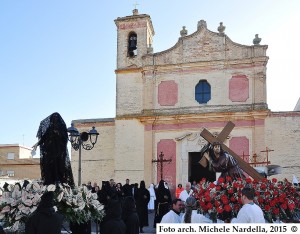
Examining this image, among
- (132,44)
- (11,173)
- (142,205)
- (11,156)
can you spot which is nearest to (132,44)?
(132,44)

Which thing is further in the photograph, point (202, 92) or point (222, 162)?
→ point (202, 92)

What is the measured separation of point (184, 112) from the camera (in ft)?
84.0

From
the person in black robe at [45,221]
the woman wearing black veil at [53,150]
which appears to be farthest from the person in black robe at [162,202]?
the person in black robe at [45,221]

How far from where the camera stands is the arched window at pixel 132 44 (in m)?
27.5

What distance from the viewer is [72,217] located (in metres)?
6.62

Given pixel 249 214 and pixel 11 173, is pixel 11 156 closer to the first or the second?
pixel 11 173

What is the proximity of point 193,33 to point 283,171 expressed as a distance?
30.8 ft

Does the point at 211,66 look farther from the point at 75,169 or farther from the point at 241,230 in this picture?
the point at 241,230

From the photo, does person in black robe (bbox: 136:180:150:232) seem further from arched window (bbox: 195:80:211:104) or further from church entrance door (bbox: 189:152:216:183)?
arched window (bbox: 195:80:211:104)

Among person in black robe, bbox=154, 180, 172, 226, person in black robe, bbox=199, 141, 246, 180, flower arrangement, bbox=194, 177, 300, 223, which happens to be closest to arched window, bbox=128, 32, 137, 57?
person in black robe, bbox=154, 180, 172, 226

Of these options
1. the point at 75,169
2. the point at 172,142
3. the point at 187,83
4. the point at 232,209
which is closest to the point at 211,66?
the point at 187,83

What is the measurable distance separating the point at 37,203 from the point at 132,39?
72.4 ft

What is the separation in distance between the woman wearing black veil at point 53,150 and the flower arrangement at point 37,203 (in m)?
0.21

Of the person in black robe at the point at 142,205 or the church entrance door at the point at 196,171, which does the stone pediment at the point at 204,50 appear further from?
the person in black robe at the point at 142,205
